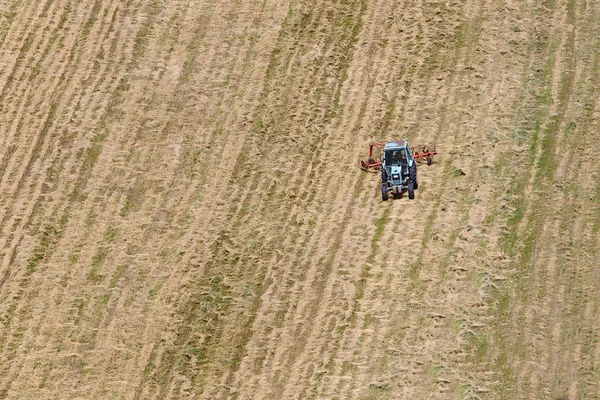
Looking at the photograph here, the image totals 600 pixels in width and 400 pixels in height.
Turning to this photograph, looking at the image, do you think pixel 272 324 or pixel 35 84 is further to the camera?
pixel 35 84

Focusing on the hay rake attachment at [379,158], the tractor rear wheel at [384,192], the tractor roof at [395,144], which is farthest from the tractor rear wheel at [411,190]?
the hay rake attachment at [379,158]

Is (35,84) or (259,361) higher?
(35,84)

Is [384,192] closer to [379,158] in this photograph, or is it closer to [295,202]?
[379,158]

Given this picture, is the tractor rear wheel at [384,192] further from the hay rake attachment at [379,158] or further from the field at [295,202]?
the hay rake attachment at [379,158]

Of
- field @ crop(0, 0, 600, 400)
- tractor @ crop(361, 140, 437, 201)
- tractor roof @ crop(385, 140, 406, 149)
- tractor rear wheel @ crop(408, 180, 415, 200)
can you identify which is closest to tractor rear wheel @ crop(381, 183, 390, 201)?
tractor @ crop(361, 140, 437, 201)

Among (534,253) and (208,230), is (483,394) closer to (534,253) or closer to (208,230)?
(534,253)

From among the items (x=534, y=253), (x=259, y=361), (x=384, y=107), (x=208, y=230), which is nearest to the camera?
(x=259, y=361)

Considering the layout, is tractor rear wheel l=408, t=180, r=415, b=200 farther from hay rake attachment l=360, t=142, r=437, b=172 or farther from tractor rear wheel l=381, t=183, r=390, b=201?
hay rake attachment l=360, t=142, r=437, b=172

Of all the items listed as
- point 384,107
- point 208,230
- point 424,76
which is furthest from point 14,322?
point 424,76
